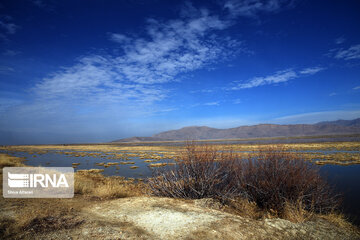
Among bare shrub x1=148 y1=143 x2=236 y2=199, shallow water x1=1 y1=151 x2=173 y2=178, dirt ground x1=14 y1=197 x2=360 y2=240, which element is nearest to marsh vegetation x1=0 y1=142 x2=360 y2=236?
bare shrub x1=148 y1=143 x2=236 y2=199

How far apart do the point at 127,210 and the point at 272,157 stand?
22.1ft

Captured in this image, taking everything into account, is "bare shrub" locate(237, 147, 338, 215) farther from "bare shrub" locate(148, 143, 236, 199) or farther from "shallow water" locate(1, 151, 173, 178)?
"shallow water" locate(1, 151, 173, 178)

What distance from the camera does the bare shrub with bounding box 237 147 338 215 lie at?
8305mm

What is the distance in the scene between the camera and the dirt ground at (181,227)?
5.18 meters

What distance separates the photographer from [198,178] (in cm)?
945

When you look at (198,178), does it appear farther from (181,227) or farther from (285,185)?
(181,227)

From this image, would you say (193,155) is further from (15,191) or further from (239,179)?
(15,191)

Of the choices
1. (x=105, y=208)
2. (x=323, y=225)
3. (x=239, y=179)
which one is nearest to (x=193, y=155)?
(x=239, y=179)

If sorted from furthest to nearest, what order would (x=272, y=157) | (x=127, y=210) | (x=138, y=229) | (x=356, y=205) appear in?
1. (x=356, y=205)
2. (x=272, y=157)
3. (x=127, y=210)
4. (x=138, y=229)

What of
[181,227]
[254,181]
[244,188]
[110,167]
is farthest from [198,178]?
[110,167]

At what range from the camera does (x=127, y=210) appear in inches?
277

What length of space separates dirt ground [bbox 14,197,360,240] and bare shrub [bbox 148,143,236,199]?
2.19 m

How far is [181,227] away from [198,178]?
3.94 metres

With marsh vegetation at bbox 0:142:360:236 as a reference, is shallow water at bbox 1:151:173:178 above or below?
below
